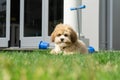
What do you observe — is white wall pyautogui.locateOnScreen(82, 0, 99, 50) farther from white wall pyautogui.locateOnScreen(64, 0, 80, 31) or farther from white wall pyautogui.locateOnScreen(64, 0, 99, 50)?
white wall pyautogui.locateOnScreen(64, 0, 80, 31)

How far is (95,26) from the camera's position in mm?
11070

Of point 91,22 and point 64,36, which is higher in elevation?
point 91,22

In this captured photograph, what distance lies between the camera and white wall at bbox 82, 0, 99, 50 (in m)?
11.0

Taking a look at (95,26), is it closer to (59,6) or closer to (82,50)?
(59,6)

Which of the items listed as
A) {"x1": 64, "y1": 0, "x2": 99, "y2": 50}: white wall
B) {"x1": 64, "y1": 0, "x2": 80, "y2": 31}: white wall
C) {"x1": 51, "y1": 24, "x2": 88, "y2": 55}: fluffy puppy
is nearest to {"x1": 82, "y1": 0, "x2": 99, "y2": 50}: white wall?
{"x1": 64, "y1": 0, "x2": 99, "y2": 50}: white wall

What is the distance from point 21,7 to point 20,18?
0.34 m

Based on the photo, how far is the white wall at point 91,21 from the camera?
1098cm

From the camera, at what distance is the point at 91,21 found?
1110cm

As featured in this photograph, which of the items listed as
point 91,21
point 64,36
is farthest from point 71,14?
point 64,36

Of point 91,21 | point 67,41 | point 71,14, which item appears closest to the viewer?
point 67,41

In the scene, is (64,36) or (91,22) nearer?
(64,36)

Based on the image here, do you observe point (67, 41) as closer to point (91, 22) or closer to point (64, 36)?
point (64, 36)

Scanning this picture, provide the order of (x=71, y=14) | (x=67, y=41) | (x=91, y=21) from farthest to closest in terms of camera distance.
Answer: (x=91, y=21)
(x=71, y=14)
(x=67, y=41)

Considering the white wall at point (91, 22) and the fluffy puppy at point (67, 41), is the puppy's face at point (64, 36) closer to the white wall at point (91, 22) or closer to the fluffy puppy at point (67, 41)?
the fluffy puppy at point (67, 41)
